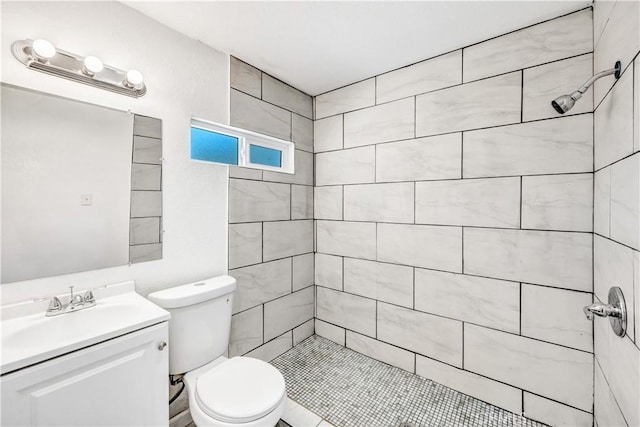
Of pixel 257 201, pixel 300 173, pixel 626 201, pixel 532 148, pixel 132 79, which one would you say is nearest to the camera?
pixel 626 201

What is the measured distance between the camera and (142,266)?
1.57 metres

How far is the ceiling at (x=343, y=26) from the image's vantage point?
4.96ft

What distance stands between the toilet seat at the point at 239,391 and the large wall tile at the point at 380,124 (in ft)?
5.98

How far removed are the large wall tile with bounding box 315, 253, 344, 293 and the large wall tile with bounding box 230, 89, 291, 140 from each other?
117 centimetres

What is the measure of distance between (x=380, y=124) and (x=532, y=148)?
104cm

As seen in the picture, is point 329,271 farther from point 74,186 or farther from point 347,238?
point 74,186

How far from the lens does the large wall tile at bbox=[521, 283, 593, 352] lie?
1534mm

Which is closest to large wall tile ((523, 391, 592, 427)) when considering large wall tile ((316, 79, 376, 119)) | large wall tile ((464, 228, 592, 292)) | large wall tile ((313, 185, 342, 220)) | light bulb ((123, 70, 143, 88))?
large wall tile ((464, 228, 592, 292))

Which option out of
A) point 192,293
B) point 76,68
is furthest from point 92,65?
point 192,293

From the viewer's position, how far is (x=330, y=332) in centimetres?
261

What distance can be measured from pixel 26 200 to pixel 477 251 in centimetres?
244

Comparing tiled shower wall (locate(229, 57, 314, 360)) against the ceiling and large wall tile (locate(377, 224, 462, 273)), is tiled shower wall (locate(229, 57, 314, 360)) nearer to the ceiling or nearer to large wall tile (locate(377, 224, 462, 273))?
the ceiling

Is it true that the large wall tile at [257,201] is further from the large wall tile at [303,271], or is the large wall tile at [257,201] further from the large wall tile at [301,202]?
the large wall tile at [303,271]

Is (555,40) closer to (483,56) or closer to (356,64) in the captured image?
(483,56)
